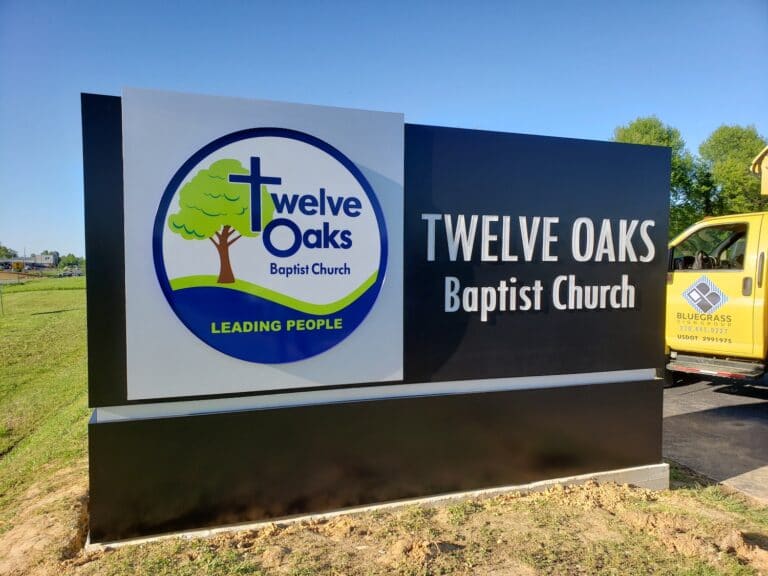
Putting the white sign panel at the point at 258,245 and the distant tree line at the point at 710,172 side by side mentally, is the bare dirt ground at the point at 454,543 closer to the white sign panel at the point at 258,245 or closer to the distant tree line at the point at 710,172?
the white sign panel at the point at 258,245

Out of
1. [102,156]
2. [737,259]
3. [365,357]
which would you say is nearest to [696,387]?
[737,259]

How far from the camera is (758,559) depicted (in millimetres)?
3076

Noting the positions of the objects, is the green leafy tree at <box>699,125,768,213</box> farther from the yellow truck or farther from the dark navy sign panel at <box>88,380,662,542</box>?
the dark navy sign panel at <box>88,380,662,542</box>

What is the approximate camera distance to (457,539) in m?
3.29

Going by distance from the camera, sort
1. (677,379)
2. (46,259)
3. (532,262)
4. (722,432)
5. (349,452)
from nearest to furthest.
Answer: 1. (349,452)
2. (532,262)
3. (722,432)
4. (677,379)
5. (46,259)

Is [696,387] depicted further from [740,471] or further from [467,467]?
[467,467]

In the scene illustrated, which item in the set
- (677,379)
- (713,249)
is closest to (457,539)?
(713,249)

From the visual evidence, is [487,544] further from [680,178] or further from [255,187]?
[680,178]

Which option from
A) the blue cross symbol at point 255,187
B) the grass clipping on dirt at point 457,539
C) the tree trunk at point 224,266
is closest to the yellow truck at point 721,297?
the grass clipping on dirt at point 457,539

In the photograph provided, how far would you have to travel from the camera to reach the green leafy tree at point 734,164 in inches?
1038

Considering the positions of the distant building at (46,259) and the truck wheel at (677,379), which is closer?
the truck wheel at (677,379)

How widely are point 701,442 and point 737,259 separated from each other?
2898 mm

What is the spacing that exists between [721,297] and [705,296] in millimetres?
209

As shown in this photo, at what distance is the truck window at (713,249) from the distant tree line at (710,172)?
19.5 m
